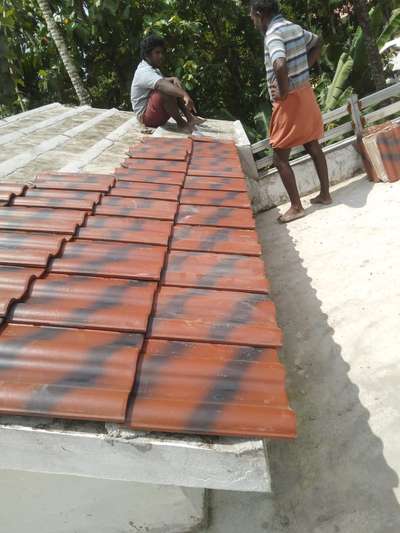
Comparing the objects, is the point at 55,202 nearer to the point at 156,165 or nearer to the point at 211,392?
the point at 156,165

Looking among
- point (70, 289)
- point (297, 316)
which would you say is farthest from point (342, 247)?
point (70, 289)

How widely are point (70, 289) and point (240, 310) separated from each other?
1.92ft

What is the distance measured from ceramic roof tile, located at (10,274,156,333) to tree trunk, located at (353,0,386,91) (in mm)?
8176

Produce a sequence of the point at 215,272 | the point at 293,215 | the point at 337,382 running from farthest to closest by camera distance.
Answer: the point at 293,215 < the point at 337,382 < the point at 215,272

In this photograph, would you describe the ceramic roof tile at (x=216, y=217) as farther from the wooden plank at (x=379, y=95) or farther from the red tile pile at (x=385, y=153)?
the wooden plank at (x=379, y=95)

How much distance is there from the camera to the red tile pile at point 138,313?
1.01 m

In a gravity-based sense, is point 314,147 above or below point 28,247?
below

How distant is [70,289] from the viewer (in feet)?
4.58

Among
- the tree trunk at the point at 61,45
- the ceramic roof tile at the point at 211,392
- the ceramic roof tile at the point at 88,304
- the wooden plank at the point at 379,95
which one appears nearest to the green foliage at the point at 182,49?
the tree trunk at the point at 61,45

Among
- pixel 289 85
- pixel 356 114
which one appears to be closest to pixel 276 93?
pixel 289 85

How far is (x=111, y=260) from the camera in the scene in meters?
1.59

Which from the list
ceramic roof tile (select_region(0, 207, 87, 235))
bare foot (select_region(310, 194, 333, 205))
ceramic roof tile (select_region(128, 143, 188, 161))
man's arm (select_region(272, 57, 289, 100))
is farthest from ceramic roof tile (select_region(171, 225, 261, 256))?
bare foot (select_region(310, 194, 333, 205))

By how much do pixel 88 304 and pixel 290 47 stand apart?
3398mm

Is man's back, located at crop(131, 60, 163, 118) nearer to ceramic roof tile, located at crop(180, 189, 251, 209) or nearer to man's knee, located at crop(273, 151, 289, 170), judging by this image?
man's knee, located at crop(273, 151, 289, 170)
